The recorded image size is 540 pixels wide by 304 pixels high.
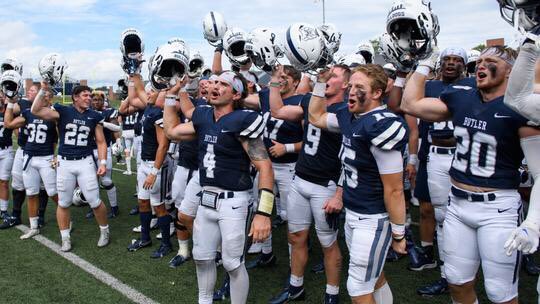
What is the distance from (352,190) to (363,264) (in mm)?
535

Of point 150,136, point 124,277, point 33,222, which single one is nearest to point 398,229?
point 124,277

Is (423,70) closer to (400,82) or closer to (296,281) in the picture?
(400,82)

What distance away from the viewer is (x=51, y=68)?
19.3 feet

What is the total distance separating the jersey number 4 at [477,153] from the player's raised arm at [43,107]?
518cm

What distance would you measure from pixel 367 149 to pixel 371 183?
26cm

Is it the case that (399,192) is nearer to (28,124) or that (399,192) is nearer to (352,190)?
(352,190)

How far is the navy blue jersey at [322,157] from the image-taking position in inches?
165

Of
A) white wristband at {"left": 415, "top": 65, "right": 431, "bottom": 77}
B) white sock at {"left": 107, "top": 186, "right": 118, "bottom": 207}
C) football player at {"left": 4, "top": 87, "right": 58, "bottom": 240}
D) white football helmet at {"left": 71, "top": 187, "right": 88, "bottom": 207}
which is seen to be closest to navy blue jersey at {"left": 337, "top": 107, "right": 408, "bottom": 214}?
white wristband at {"left": 415, "top": 65, "right": 431, "bottom": 77}

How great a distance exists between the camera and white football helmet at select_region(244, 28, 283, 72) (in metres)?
4.96

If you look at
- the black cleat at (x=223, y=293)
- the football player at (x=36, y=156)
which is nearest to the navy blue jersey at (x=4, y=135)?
the football player at (x=36, y=156)

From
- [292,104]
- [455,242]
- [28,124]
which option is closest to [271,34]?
[292,104]

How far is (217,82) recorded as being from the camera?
386 cm

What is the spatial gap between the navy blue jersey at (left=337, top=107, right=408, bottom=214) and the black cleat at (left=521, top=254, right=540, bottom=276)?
9.67 feet

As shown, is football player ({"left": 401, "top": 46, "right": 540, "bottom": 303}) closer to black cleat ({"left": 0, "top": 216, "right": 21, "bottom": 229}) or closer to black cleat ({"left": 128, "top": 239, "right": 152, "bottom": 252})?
black cleat ({"left": 128, "top": 239, "right": 152, "bottom": 252})
